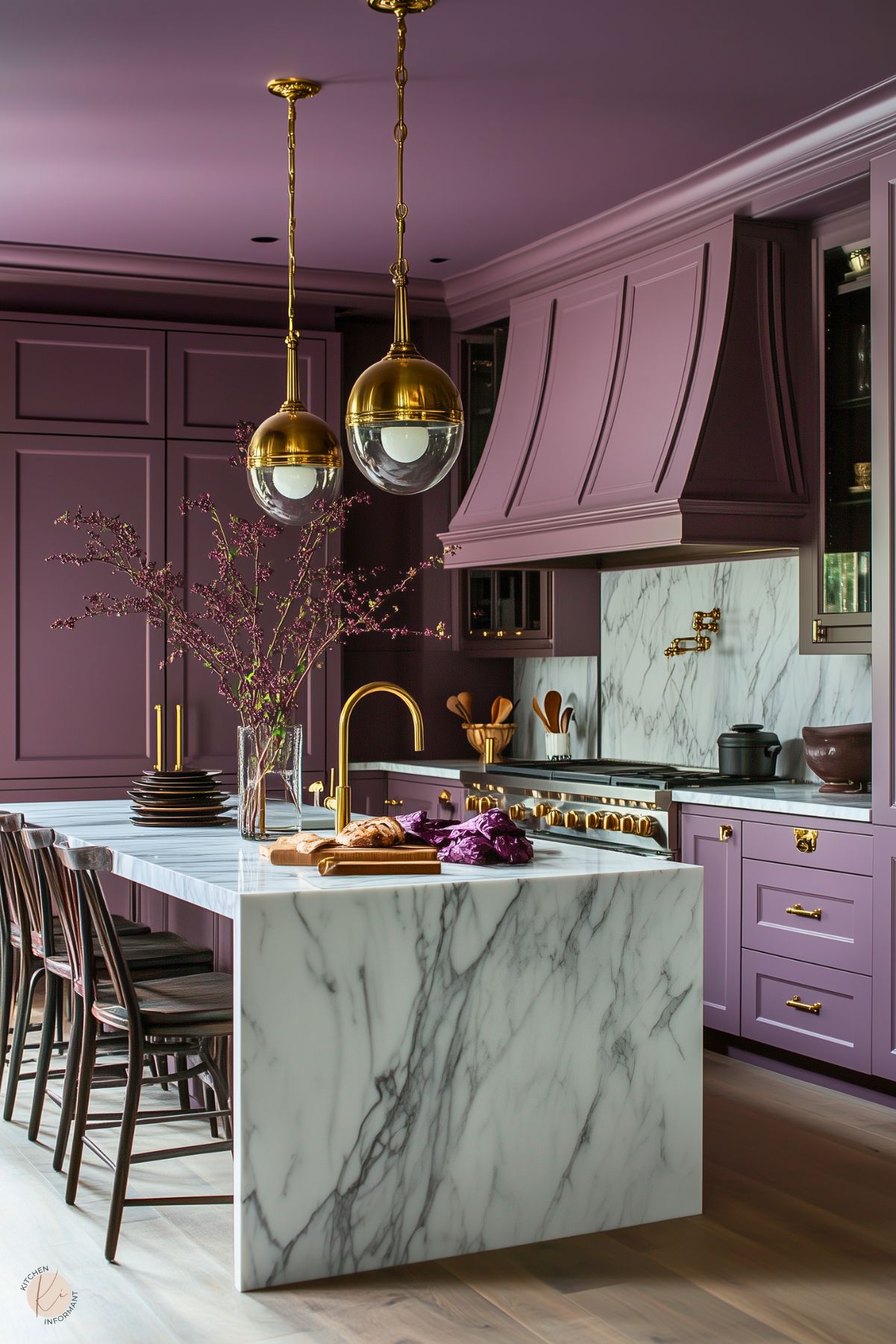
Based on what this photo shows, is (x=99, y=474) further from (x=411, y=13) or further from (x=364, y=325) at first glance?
(x=411, y=13)

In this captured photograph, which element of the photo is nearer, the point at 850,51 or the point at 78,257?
the point at 850,51

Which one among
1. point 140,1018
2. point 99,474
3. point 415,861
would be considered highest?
point 99,474

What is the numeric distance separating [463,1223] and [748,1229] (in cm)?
64

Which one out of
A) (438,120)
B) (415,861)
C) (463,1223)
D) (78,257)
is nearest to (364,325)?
(78,257)

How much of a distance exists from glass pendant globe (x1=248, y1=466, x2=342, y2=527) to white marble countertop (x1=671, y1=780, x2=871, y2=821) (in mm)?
1585

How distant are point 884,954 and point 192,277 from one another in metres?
3.80

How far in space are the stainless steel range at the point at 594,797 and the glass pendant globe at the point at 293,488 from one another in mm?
1591

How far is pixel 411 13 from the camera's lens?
11.9 feet

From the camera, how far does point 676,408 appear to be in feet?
16.3

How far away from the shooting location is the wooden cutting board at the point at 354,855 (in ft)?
10.3

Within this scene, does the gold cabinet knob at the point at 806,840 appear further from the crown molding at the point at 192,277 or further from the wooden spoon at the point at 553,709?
the crown molding at the point at 192,277

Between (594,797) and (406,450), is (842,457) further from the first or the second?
(406,450)

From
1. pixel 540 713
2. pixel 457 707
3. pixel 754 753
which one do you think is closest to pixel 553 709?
pixel 540 713

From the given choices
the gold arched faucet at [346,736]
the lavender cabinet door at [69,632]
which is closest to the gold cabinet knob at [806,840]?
the gold arched faucet at [346,736]
